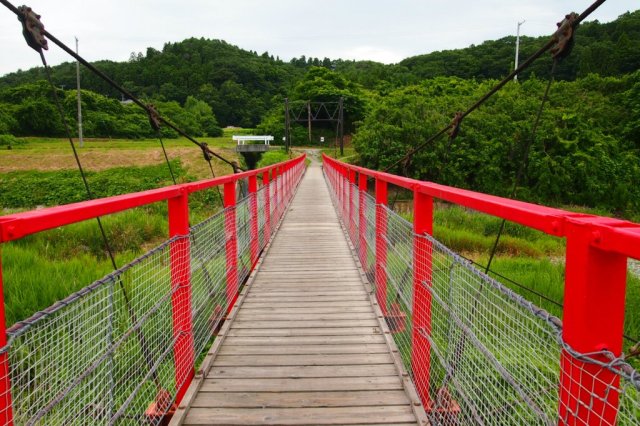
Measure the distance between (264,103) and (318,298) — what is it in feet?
244

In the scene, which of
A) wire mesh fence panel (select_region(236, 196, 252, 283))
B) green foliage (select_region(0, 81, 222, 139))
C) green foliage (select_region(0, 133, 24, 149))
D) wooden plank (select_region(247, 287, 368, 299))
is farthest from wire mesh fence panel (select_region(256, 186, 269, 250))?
green foliage (select_region(0, 81, 222, 139))

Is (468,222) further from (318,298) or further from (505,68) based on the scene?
(505,68)

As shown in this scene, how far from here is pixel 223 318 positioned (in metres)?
3.34

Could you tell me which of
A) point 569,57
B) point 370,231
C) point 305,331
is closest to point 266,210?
point 370,231

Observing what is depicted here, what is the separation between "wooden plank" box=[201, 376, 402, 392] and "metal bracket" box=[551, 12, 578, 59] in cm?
255

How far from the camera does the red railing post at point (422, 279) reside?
2.16m

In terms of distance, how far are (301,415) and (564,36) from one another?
305cm

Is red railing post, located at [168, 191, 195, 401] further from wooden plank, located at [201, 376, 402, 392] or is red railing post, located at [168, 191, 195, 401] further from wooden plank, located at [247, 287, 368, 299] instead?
wooden plank, located at [247, 287, 368, 299]

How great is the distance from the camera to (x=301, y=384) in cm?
232

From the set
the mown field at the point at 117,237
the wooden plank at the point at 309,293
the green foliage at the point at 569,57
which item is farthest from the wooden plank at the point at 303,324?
the green foliage at the point at 569,57

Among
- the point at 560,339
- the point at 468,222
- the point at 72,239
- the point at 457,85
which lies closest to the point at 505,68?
the point at 457,85

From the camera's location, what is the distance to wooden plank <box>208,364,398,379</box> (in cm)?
242

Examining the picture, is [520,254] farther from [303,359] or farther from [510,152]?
[510,152]

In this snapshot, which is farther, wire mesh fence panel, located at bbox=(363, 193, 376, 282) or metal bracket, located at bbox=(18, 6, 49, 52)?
wire mesh fence panel, located at bbox=(363, 193, 376, 282)
